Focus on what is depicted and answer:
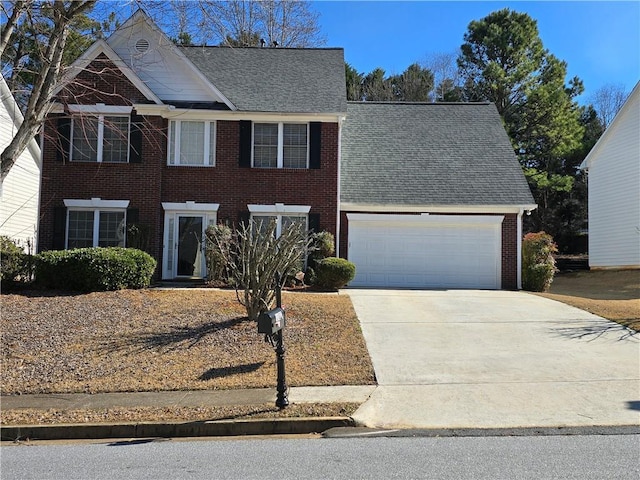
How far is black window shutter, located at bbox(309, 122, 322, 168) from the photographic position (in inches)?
659

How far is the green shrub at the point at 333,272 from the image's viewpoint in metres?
14.7

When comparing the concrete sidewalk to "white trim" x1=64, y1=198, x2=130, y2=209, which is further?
"white trim" x1=64, y1=198, x2=130, y2=209

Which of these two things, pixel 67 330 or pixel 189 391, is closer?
pixel 189 391

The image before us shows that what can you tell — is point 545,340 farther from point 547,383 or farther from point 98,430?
point 98,430

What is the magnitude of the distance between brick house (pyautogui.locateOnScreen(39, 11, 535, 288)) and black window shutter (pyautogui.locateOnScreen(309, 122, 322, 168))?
0.03 metres

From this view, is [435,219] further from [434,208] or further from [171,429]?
[171,429]

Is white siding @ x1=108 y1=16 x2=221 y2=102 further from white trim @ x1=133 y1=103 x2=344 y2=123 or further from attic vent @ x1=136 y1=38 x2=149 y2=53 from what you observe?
white trim @ x1=133 y1=103 x2=344 y2=123

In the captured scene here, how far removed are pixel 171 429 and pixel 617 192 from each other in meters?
23.1

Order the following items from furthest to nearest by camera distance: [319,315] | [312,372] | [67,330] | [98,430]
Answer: [319,315] → [67,330] → [312,372] → [98,430]

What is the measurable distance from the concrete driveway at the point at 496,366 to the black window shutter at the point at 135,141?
26.6 ft

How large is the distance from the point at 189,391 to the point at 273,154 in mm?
10445

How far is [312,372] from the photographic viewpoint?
8.27 metres

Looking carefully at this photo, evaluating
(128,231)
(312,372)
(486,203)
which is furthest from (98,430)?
(486,203)

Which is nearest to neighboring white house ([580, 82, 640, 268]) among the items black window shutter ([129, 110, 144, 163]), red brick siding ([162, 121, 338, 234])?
red brick siding ([162, 121, 338, 234])
